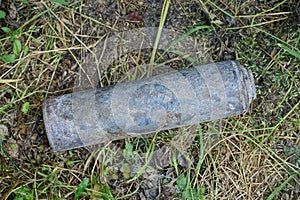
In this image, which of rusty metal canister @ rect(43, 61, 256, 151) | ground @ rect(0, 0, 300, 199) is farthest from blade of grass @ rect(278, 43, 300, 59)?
rusty metal canister @ rect(43, 61, 256, 151)

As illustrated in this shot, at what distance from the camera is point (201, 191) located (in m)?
2.58

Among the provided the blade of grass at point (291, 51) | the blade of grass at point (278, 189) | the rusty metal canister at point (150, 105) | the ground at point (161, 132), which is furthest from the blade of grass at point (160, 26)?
the blade of grass at point (278, 189)

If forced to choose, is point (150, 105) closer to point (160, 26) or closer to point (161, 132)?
point (161, 132)

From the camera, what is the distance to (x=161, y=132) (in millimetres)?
2586

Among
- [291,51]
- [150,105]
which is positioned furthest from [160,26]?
[291,51]

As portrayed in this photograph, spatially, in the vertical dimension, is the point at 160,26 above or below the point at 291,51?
above

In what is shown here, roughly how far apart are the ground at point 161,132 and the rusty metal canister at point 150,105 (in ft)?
0.71

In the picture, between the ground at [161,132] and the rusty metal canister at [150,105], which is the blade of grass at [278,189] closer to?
the ground at [161,132]

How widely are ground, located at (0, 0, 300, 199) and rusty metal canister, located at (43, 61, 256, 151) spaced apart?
0.71 feet

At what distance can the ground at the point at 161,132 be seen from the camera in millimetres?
2516

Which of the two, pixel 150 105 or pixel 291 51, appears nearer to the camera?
pixel 150 105

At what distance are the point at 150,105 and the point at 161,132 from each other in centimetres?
38

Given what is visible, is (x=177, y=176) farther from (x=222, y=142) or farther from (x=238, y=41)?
(x=238, y=41)

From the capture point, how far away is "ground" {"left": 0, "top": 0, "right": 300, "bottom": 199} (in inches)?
99.0
